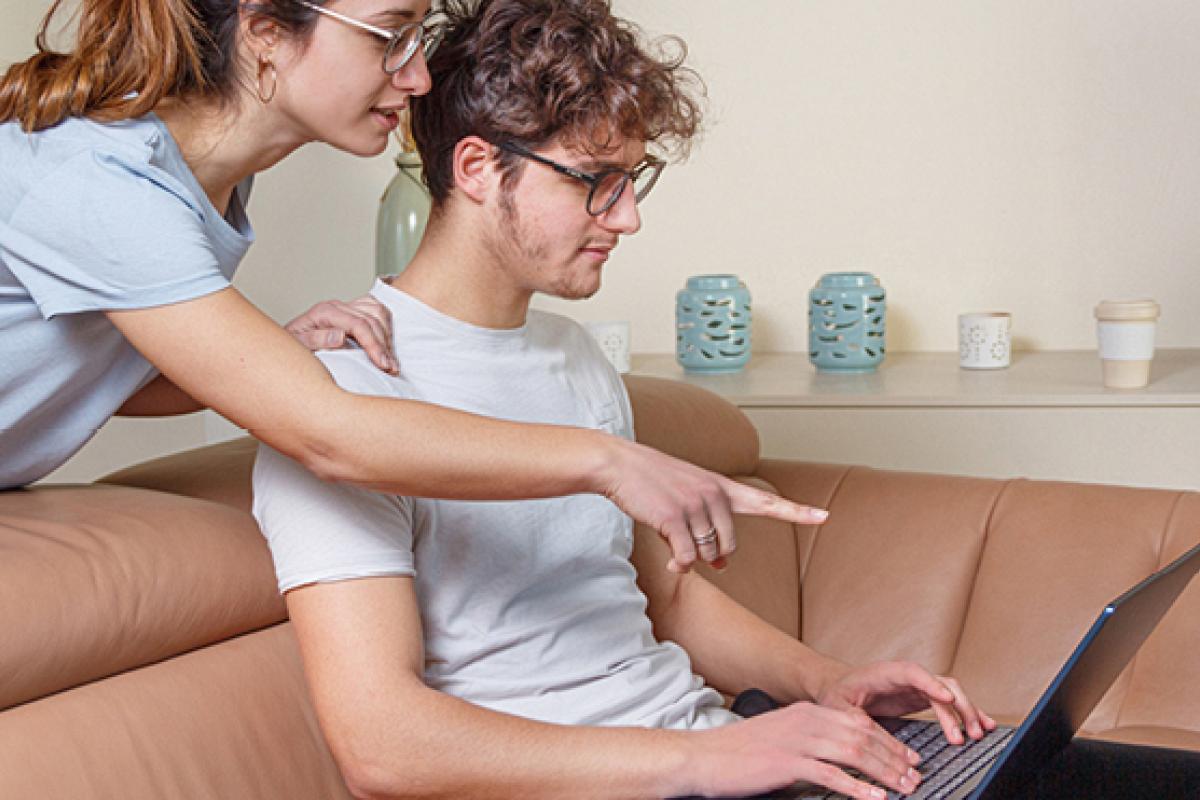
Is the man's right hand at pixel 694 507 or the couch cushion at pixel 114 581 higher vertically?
the man's right hand at pixel 694 507

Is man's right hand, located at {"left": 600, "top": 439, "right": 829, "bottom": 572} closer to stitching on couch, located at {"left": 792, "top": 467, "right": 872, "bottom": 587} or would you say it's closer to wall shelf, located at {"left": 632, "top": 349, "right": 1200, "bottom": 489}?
stitching on couch, located at {"left": 792, "top": 467, "right": 872, "bottom": 587}

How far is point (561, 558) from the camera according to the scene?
1.36 m

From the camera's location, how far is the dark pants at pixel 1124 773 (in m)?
1.24

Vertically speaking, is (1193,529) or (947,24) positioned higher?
(947,24)

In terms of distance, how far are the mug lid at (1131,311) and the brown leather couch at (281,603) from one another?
382mm

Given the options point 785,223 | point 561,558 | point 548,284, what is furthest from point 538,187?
point 785,223

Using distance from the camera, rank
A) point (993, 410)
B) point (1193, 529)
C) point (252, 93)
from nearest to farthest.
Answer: point (252, 93) < point (1193, 529) < point (993, 410)

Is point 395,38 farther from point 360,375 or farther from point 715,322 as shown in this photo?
point 715,322

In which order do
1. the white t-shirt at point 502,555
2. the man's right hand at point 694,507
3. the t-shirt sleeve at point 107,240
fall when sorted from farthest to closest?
1. the white t-shirt at point 502,555
2. the t-shirt sleeve at point 107,240
3. the man's right hand at point 694,507

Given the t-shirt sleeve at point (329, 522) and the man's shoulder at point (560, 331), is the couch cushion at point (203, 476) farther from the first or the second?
the man's shoulder at point (560, 331)

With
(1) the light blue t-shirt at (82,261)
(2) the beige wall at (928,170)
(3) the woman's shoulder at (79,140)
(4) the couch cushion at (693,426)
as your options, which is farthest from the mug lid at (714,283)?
(3) the woman's shoulder at (79,140)

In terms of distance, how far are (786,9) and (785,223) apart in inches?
16.4

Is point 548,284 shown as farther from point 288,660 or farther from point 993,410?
point 993,410

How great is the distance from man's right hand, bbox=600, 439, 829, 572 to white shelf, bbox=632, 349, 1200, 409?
1336mm
